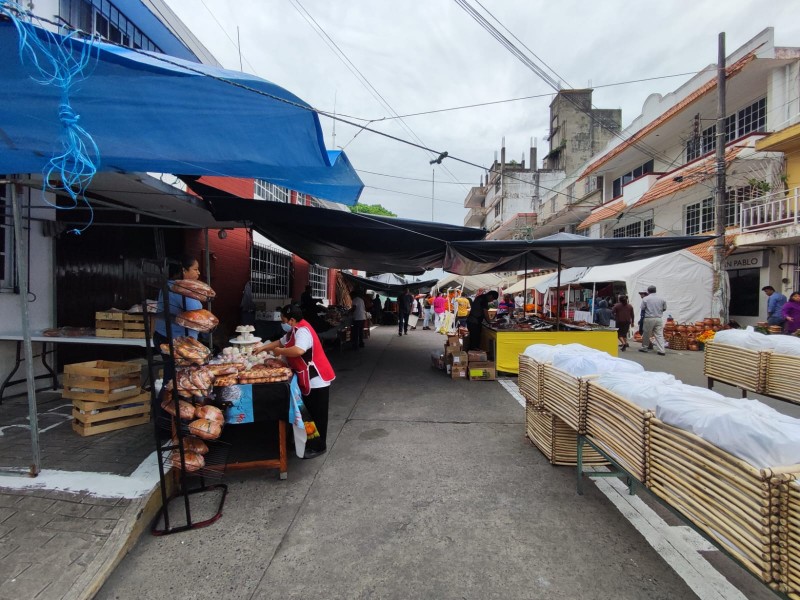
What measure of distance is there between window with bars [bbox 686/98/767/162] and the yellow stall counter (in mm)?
10940

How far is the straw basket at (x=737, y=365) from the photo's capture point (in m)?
4.82

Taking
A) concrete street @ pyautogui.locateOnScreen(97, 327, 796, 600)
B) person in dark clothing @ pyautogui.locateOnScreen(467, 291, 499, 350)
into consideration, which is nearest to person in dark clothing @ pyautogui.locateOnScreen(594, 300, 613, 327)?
person in dark clothing @ pyautogui.locateOnScreen(467, 291, 499, 350)

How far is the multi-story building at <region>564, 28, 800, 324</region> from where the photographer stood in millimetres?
12633

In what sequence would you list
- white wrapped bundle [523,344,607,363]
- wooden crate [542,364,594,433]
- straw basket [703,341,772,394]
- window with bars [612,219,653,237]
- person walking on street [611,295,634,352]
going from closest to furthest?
wooden crate [542,364,594,433]
white wrapped bundle [523,344,607,363]
straw basket [703,341,772,394]
person walking on street [611,295,634,352]
window with bars [612,219,653,237]

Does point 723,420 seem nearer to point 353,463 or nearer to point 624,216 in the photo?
point 353,463

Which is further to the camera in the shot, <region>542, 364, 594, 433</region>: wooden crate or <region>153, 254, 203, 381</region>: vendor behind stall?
<region>153, 254, 203, 381</region>: vendor behind stall

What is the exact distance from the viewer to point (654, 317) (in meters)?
11.7

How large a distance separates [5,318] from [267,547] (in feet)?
15.6

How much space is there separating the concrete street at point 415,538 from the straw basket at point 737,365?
2.83 metres

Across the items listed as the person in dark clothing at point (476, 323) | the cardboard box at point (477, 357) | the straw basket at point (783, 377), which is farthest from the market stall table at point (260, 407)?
the person in dark clothing at point (476, 323)

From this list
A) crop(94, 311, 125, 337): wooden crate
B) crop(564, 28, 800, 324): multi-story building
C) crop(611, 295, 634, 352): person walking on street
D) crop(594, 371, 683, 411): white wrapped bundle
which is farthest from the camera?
crop(564, 28, 800, 324): multi-story building

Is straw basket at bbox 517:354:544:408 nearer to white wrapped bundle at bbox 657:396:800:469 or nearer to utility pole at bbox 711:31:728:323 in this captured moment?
white wrapped bundle at bbox 657:396:800:469

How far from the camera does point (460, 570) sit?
8.14 ft

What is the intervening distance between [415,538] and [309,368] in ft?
5.87
